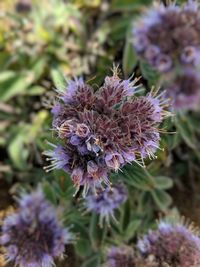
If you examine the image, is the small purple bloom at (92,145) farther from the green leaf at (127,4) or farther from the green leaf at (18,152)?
the green leaf at (127,4)

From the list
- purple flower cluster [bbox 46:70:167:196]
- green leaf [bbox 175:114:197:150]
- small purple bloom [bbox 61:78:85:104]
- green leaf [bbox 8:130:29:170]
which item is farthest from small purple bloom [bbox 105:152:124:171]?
green leaf [bbox 8:130:29:170]

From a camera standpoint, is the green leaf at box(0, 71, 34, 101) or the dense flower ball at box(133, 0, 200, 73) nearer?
the dense flower ball at box(133, 0, 200, 73)

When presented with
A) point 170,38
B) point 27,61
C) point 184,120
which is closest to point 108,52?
point 27,61

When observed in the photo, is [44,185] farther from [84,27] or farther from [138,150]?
[84,27]

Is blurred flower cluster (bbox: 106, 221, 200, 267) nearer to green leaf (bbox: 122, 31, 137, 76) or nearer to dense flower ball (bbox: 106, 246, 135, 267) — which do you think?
dense flower ball (bbox: 106, 246, 135, 267)

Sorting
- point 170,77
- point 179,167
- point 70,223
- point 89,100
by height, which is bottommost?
point 70,223
